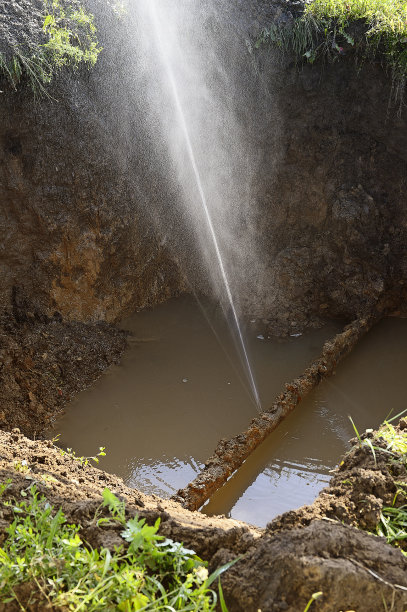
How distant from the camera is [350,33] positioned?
6.21 metres

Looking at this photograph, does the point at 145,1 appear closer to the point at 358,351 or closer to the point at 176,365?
the point at 176,365

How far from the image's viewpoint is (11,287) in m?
5.70

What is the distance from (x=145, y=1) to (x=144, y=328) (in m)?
3.98

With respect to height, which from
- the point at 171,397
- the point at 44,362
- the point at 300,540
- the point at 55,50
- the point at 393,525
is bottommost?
the point at 300,540

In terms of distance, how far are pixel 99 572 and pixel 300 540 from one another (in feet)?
2.74

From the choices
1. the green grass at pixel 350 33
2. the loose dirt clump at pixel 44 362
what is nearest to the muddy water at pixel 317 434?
the loose dirt clump at pixel 44 362

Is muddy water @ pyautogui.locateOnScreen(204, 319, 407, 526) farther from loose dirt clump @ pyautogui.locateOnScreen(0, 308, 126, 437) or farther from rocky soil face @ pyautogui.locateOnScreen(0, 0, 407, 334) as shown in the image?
loose dirt clump @ pyautogui.locateOnScreen(0, 308, 126, 437)

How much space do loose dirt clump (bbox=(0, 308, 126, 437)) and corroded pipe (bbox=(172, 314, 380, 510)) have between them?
1.67m

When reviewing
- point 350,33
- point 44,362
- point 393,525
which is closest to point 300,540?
point 393,525

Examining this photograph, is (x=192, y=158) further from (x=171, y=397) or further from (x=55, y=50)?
(x=171, y=397)

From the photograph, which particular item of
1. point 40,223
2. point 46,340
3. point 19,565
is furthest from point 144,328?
point 19,565

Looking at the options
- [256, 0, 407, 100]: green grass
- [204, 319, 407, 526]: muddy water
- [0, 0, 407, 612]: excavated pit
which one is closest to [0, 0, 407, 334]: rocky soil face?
[0, 0, 407, 612]: excavated pit

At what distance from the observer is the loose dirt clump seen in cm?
506

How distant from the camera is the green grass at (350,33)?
237 inches
